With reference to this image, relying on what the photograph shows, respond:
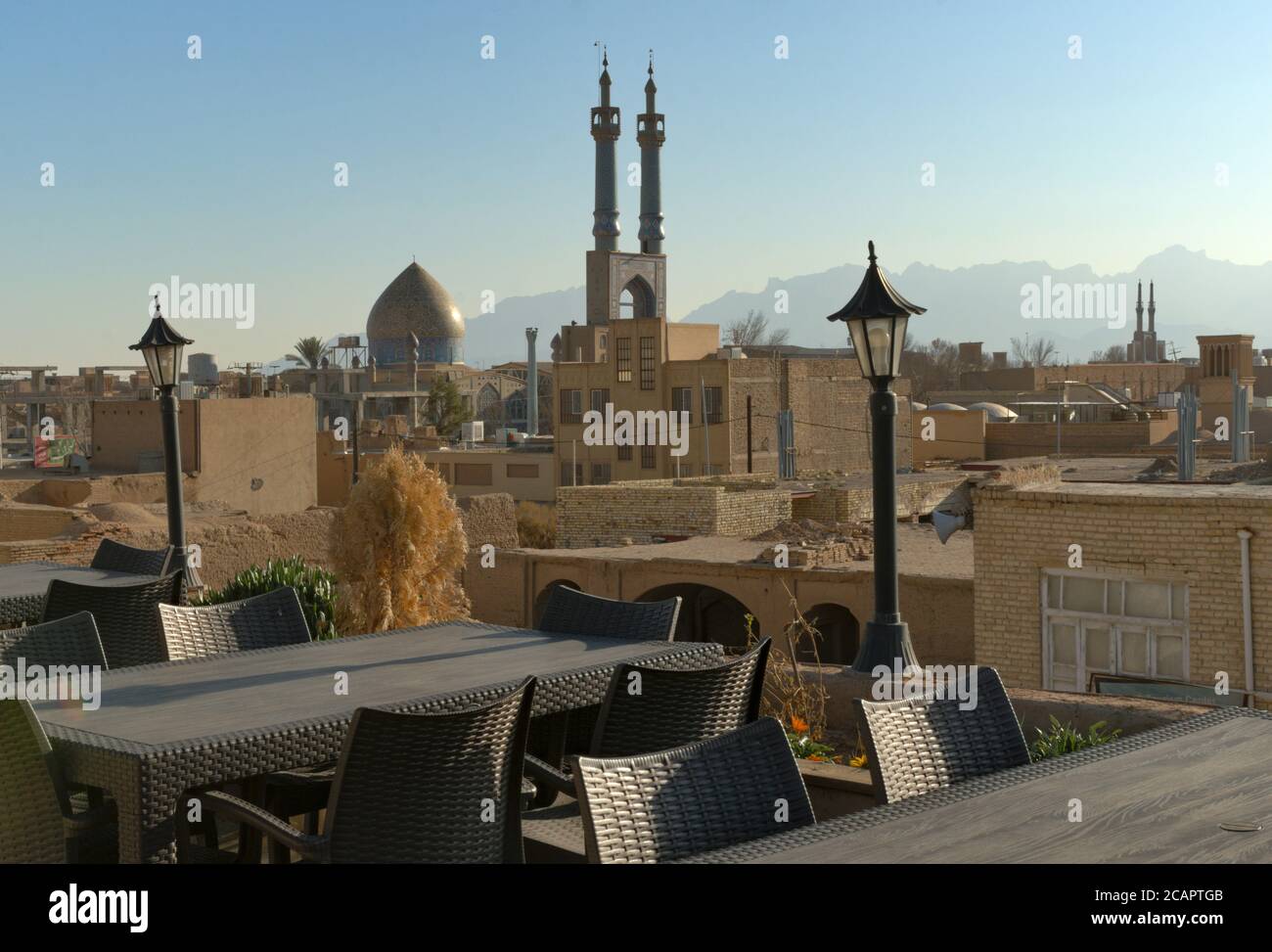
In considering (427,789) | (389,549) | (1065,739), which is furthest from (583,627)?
(389,549)

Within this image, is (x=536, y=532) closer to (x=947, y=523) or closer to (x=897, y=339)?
(x=947, y=523)

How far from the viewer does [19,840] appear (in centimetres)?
390

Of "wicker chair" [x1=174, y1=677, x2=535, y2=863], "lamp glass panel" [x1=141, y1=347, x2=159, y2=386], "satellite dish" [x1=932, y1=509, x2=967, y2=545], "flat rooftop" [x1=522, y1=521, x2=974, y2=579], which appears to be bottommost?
"flat rooftop" [x1=522, y1=521, x2=974, y2=579]

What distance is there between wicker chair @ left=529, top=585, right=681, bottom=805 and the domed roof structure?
92521mm

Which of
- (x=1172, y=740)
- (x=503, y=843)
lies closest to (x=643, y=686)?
(x=503, y=843)

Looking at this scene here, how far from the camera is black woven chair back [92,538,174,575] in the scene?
887 cm

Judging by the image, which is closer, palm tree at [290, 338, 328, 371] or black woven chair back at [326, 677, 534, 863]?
black woven chair back at [326, 677, 534, 863]

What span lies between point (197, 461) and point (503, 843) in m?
28.8

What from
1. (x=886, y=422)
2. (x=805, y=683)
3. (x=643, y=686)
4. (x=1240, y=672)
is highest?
(x=886, y=422)

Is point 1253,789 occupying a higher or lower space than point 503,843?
higher

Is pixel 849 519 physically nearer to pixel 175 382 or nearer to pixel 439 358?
pixel 175 382

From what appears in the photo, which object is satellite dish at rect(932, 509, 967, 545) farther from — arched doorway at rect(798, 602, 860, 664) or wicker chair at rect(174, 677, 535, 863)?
wicker chair at rect(174, 677, 535, 863)

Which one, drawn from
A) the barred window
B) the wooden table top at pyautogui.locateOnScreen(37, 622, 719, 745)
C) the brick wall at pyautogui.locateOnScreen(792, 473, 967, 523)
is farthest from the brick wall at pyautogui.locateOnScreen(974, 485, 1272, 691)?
the barred window
